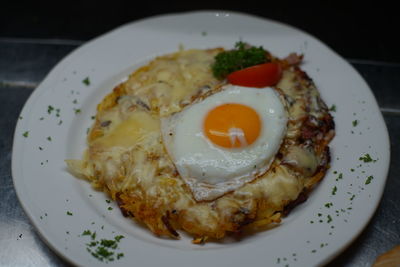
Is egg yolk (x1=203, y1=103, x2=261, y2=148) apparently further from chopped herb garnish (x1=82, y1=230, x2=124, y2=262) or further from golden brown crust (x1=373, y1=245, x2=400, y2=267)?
golden brown crust (x1=373, y1=245, x2=400, y2=267)

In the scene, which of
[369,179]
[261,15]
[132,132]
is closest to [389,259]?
[369,179]

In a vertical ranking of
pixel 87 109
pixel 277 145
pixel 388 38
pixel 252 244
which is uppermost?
pixel 388 38

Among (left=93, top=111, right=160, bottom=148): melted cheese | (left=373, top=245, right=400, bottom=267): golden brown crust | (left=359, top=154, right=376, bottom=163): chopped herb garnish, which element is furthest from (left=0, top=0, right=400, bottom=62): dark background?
(left=373, top=245, right=400, bottom=267): golden brown crust

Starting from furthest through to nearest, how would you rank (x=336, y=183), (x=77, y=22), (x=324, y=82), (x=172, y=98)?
(x=77, y=22)
(x=324, y=82)
(x=172, y=98)
(x=336, y=183)

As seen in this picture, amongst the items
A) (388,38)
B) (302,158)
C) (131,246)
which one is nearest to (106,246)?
A: (131,246)

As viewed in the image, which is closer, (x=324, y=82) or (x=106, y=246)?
(x=106, y=246)

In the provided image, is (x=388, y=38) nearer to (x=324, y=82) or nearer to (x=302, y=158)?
(x=324, y=82)

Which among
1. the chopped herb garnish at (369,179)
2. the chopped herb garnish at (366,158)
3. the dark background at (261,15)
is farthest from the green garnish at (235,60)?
the dark background at (261,15)
